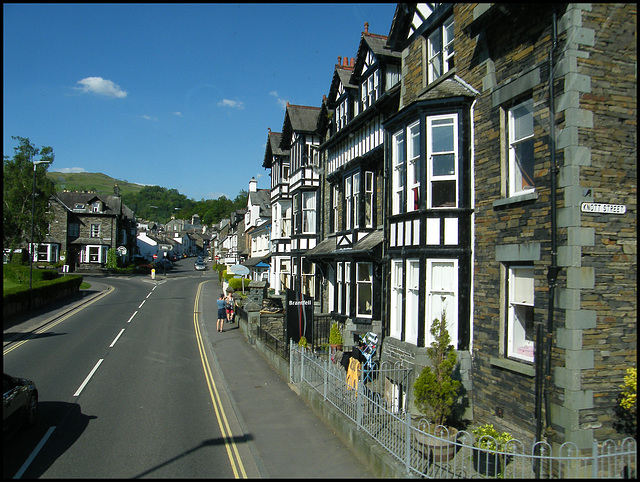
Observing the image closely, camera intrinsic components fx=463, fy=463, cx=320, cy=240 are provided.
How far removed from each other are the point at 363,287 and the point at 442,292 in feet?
20.1

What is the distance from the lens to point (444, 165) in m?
11.0

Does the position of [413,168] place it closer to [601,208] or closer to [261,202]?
[601,208]

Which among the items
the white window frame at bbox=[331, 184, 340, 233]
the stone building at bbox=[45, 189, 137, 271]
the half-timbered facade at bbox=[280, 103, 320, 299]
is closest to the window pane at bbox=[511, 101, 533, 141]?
the white window frame at bbox=[331, 184, 340, 233]

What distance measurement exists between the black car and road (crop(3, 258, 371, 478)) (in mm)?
340

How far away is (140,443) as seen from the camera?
9.26 meters

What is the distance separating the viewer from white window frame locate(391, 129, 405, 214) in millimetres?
12831

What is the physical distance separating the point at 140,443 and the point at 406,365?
6.32 meters

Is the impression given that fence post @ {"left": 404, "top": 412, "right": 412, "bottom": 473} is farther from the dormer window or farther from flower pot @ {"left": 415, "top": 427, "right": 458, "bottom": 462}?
the dormer window

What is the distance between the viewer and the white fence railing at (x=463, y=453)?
6.52m

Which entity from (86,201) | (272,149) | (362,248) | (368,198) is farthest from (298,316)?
(86,201)

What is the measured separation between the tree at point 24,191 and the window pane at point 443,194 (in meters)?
42.7

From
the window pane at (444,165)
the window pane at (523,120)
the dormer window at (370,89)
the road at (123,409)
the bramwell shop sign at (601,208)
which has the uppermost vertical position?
the dormer window at (370,89)

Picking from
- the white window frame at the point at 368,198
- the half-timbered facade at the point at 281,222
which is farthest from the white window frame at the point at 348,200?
the half-timbered facade at the point at 281,222

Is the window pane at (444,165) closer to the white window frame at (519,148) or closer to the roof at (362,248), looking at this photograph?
the white window frame at (519,148)
